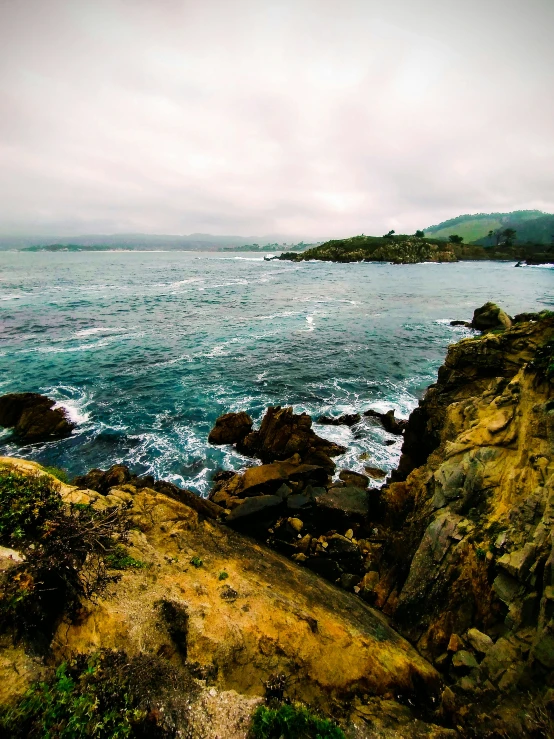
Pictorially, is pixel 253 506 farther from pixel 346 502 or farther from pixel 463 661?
pixel 463 661

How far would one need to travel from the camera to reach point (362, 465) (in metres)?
21.6

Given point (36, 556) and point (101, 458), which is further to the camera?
point (101, 458)

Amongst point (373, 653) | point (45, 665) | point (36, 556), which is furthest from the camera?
point (373, 653)

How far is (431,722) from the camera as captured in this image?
690cm

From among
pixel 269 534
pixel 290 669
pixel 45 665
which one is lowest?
pixel 269 534

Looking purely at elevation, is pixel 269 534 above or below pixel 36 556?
below

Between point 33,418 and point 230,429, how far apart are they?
14.8m

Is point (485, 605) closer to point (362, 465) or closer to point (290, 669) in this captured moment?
point (290, 669)

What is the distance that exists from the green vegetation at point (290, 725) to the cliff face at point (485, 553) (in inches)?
125

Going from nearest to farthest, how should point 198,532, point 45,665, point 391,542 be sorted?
point 45,665
point 198,532
point 391,542

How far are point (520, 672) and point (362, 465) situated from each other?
14749 millimetres

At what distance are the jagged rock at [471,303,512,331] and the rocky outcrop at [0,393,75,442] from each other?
2076 inches

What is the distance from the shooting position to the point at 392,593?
11.5 m

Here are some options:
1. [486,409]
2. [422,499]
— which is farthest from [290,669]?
[486,409]
